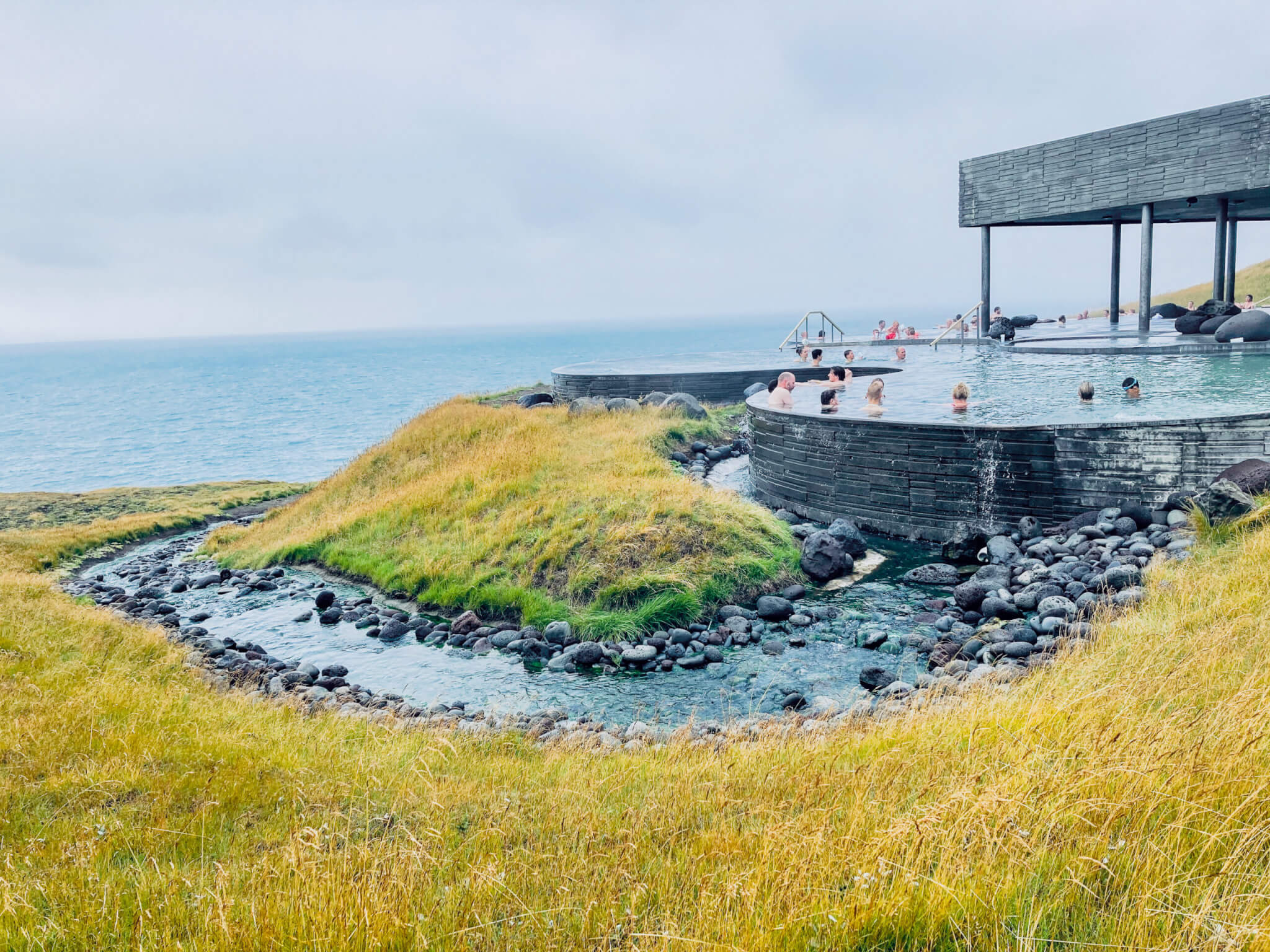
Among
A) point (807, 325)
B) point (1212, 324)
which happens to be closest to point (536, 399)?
point (807, 325)

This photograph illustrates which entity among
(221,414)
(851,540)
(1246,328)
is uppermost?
(1246,328)

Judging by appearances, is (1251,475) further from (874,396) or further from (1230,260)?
(1230,260)

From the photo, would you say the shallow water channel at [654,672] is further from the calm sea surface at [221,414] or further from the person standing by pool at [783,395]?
the calm sea surface at [221,414]

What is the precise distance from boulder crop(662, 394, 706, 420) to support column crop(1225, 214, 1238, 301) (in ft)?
52.0

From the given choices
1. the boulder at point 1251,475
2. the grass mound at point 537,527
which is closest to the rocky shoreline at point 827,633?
the boulder at point 1251,475

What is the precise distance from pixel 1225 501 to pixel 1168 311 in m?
26.8

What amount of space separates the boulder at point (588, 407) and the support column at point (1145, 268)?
14.8m

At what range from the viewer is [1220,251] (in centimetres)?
2364

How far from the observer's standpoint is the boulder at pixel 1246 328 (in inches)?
776

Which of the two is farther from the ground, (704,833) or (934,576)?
(704,833)

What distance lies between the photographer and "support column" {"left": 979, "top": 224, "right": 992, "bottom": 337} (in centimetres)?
2767

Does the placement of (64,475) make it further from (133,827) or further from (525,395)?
(133,827)

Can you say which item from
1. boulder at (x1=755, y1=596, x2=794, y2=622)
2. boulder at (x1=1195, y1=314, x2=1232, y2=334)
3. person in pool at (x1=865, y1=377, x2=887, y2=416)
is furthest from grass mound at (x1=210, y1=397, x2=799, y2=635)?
boulder at (x1=1195, y1=314, x2=1232, y2=334)

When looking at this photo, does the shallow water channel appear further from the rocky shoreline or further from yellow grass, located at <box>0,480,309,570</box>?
yellow grass, located at <box>0,480,309,570</box>
